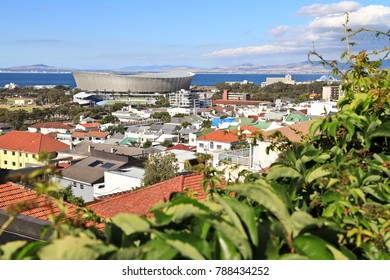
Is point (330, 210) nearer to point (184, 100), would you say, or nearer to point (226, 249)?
point (226, 249)

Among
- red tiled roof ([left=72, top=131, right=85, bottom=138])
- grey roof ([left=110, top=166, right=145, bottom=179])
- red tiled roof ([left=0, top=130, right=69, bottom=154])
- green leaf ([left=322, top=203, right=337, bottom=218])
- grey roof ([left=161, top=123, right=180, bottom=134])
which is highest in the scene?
green leaf ([left=322, top=203, right=337, bottom=218])

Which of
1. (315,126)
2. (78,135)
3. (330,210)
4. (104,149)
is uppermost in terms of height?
(315,126)

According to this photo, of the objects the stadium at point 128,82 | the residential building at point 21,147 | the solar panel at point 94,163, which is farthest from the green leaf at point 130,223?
the stadium at point 128,82

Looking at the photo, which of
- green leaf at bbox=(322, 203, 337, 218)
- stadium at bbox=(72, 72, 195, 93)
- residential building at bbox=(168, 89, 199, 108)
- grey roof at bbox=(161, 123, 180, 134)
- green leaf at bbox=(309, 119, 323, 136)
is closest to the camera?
green leaf at bbox=(322, 203, 337, 218)

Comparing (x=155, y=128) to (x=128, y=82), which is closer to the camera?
(x=155, y=128)

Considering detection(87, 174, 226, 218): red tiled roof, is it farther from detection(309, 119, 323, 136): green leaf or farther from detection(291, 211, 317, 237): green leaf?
detection(291, 211, 317, 237): green leaf

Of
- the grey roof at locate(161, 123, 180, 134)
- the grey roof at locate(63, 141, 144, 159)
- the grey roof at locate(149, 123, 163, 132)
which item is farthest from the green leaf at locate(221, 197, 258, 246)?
the grey roof at locate(149, 123, 163, 132)

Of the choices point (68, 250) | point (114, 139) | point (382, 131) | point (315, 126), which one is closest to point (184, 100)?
point (114, 139)
